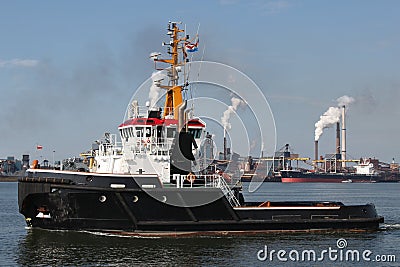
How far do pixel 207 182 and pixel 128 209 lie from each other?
147 inches

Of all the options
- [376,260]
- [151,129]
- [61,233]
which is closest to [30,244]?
[61,233]

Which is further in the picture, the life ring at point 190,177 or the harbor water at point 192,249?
the life ring at point 190,177

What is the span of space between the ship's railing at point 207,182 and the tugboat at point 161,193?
4 cm

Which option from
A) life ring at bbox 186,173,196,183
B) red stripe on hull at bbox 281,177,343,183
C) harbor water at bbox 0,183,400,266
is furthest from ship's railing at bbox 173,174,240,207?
red stripe on hull at bbox 281,177,343,183

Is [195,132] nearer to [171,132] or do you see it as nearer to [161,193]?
[171,132]

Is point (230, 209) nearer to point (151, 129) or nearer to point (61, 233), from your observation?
point (151, 129)

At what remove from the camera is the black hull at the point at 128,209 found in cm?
2419

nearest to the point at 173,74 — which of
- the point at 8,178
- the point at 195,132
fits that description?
the point at 195,132

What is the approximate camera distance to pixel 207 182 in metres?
25.9

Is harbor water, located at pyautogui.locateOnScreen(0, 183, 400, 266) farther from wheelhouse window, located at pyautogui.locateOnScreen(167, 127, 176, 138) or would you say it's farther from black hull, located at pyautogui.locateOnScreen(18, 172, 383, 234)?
wheelhouse window, located at pyautogui.locateOnScreen(167, 127, 176, 138)

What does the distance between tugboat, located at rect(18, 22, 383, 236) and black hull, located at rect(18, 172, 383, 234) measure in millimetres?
40

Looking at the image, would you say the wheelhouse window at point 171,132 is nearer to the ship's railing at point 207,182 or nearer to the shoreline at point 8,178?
the ship's railing at point 207,182

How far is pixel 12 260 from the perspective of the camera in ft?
70.9

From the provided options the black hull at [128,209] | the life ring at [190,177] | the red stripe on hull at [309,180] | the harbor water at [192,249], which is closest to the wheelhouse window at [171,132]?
the life ring at [190,177]
